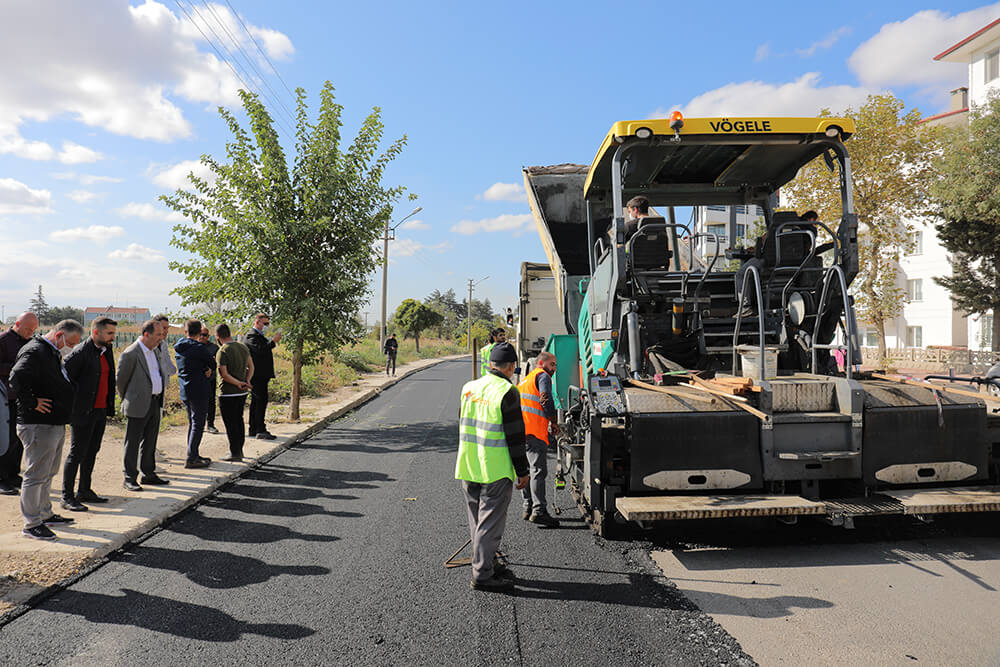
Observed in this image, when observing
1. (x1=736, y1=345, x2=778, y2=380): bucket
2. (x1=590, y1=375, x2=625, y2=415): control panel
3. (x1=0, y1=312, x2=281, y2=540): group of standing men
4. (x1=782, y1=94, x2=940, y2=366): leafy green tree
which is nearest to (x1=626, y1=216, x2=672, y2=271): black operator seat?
(x1=736, y1=345, x2=778, y2=380): bucket

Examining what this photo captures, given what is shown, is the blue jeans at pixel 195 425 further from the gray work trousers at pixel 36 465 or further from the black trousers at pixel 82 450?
the gray work trousers at pixel 36 465

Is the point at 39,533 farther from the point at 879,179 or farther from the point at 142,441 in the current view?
the point at 879,179

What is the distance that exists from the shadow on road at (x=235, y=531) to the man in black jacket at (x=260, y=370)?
408 cm

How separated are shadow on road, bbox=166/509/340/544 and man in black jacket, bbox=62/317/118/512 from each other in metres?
1.02

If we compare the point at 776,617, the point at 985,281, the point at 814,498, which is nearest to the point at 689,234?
the point at 814,498

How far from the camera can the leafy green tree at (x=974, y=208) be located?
21.3 m

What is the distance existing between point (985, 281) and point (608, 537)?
26626mm

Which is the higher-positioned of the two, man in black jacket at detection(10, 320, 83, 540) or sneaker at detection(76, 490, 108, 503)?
man in black jacket at detection(10, 320, 83, 540)

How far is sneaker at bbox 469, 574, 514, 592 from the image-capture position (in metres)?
4.24

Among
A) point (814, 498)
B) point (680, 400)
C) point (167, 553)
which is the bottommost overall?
point (167, 553)

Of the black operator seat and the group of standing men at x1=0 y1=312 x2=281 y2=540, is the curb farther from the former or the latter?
the black operator seat

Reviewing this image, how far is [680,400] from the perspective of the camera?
15.8 ft

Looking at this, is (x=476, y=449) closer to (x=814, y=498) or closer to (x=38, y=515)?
(x=814, y=498)

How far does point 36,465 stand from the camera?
17.1 feet
